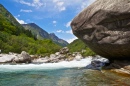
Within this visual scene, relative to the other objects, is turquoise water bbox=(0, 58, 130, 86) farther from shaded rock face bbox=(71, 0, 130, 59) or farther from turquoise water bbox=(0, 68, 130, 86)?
shaded rock face bbox=(71, 0, 130, 59)

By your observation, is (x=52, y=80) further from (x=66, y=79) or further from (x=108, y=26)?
(x=108, y=26)

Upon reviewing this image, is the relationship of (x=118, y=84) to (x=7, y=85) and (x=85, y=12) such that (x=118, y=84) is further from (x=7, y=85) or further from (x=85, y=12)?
(x=85, y=12)

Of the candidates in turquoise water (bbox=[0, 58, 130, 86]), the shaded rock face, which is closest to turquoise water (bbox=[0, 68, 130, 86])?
turquoise water (bbox=[0, 58, 130, 86])

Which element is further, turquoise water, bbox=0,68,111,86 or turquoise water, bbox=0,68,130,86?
turquoise water, bbox=0,68,111,86

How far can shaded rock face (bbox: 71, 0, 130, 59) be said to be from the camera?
21.2 meters

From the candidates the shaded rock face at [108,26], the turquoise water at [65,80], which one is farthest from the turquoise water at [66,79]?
the shaded rock face at [108,26]

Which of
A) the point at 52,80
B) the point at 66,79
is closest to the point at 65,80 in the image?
the point at 66,79

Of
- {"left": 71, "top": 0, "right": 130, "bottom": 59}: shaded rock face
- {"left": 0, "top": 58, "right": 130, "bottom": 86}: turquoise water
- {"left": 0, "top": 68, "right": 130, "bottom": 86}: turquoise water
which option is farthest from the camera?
{"left": 71, "top": 0, "right": 130, "bottom": 59}: shaded rock face

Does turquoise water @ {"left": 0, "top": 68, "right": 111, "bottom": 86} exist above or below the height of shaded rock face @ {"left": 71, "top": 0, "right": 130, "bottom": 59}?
below

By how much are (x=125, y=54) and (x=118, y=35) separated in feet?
11.5

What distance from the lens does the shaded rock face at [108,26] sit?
2121 centimetres

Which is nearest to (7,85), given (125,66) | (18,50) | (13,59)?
(125,66)

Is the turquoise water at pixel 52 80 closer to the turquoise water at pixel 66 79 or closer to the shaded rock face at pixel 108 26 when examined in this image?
the turquoise water at pixel 66 79

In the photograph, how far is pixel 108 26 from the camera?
23016mm
